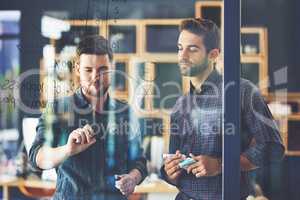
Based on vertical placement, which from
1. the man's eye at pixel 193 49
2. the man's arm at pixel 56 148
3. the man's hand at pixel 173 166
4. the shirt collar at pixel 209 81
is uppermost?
the man's eye at pixel 193 49

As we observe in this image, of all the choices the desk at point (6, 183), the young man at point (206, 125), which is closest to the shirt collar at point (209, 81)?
the young man at point (206, 125)

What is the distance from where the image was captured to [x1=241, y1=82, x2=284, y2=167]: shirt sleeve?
352cm

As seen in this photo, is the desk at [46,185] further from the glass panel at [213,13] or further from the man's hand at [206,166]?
the glass panel at [213,13]

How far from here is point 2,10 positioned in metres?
3.60

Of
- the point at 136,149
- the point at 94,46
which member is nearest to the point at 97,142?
the point at 136,149

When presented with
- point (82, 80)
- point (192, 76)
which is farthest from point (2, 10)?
point (192, 76)

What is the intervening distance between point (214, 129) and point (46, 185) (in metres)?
1.11

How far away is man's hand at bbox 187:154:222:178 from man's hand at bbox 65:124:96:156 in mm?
643

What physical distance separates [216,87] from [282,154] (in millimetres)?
576

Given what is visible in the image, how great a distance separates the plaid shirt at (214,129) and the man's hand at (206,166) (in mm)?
25

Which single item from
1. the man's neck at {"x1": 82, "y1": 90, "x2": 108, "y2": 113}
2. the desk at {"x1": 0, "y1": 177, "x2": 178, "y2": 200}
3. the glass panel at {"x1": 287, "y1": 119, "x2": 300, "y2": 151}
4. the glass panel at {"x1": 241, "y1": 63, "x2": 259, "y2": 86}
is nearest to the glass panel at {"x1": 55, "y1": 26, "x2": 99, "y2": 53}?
the man's neck at {"x1": 82, "y1": 90, "x2": 108, "y2": 113}

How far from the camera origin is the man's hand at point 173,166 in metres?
3.54

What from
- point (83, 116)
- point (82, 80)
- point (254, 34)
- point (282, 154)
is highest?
point (254, 34)

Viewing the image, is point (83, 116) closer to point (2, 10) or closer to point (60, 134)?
point (60, 134)
